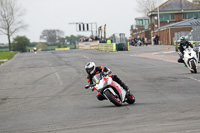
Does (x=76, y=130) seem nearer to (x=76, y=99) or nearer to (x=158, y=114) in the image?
(x=158, y=114)

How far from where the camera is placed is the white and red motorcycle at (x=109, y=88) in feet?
32.9

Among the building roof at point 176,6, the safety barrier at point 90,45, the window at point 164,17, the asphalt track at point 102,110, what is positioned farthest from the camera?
the window at point 164,17

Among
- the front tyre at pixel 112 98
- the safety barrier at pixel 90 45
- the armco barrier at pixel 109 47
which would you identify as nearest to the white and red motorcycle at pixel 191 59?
the front tyre at pixel 112 98

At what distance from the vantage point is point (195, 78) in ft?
51.8

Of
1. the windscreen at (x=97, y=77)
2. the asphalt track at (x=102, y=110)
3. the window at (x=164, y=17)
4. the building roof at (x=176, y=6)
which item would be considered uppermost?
the building roof at (x=176, y=6)

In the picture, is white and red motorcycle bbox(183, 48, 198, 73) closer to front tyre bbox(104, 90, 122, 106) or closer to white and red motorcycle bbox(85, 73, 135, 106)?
white and red motorcycle bbox(85, 73, 135, 106)

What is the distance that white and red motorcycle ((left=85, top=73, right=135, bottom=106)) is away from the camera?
32.9 feet

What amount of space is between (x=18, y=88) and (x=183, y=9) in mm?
71844

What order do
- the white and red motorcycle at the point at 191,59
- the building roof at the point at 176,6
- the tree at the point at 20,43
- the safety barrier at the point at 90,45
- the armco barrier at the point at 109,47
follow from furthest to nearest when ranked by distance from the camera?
the tree at the point at 20,43 < the building roof at the point at 176,6 < the safety barrier at the point at 90,45 < the armco barrier at the point at 109,47 < the white and red motorcycle at the point at 191,59

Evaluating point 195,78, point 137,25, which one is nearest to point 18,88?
point 195,78

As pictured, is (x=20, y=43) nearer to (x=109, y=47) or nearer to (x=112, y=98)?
(x=109, y=47)

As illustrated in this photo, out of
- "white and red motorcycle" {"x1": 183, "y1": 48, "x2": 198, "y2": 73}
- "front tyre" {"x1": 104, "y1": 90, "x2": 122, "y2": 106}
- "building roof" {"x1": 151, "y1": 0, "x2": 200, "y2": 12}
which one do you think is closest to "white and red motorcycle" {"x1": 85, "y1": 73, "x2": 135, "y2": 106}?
"front tyre" {"x1": 104, "y1": 90, "x2": 122, "y2": 106}

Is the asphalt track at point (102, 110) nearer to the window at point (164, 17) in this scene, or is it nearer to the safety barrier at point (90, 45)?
the safety barrier at point (90, 45)

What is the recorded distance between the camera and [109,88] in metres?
10.0
